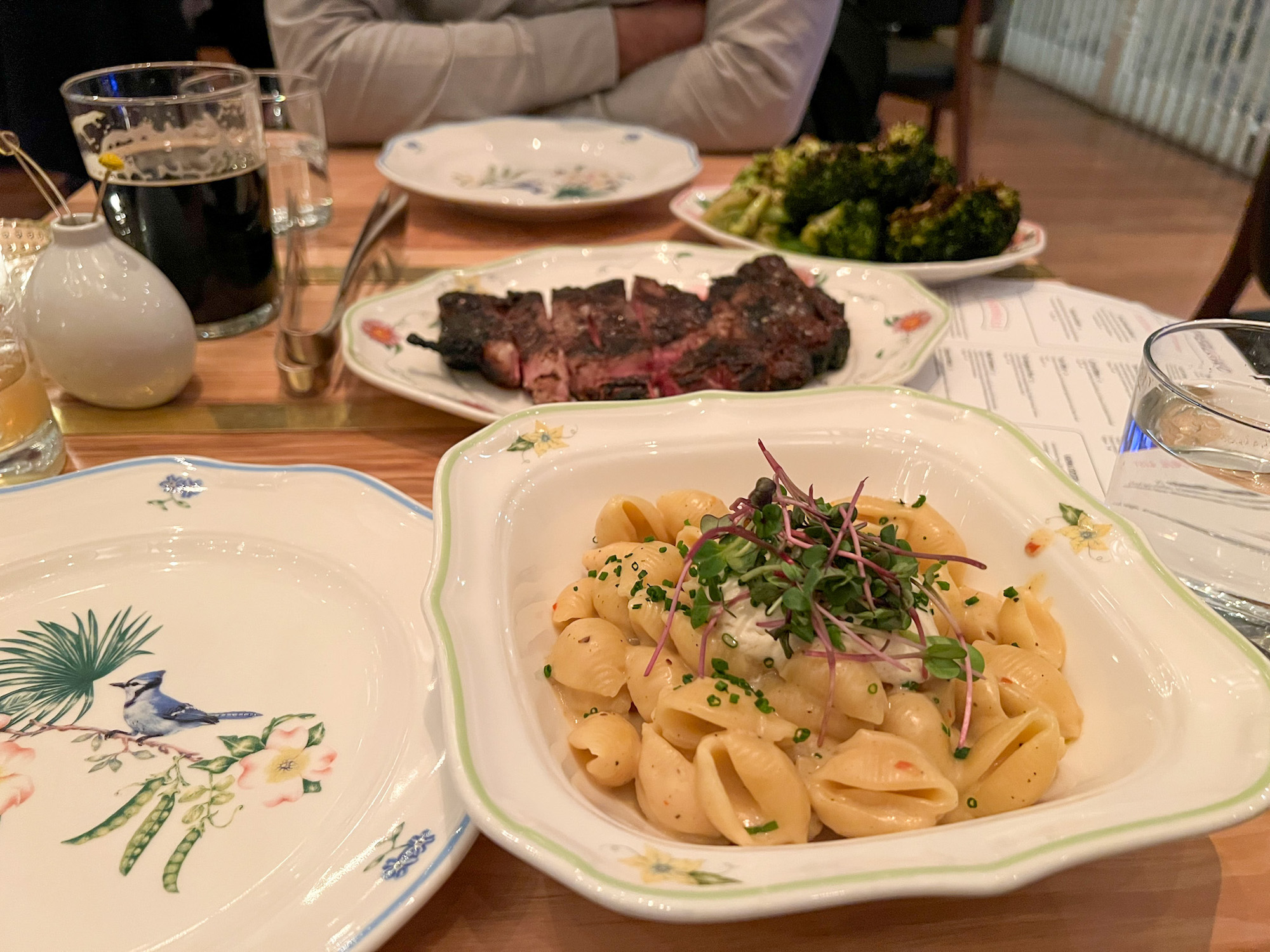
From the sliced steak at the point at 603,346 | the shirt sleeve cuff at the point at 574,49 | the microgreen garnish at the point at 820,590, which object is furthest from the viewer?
the shirt sleeve cuff at the point at 574,49

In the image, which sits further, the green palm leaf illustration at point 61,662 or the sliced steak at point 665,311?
the sliced steak at point 665,311

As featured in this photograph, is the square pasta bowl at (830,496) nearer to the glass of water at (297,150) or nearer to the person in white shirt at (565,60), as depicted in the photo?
the glass of water at (297,150)

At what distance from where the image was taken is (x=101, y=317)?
1.28 metres

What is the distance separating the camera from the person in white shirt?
8.55 feet

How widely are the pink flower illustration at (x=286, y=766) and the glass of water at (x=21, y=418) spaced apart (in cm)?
59

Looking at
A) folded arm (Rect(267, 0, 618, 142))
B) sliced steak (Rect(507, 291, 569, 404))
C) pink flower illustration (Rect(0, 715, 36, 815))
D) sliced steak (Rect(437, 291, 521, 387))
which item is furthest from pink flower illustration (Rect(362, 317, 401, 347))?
folded arm (Rect(267, 0, 618, 142))

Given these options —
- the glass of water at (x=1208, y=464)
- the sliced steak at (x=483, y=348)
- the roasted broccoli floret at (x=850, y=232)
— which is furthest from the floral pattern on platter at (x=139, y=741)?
the roasted broccoli floret at (x=850, y=232)

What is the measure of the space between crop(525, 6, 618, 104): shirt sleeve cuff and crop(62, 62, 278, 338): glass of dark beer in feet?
4.34

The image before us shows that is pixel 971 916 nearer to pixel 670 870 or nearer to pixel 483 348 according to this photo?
pixel 670 870

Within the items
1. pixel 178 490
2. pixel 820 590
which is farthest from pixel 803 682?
pixel 178 490

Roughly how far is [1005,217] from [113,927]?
198cm

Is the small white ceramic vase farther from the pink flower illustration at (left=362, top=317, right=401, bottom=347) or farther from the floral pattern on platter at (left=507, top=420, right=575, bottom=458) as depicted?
the floral pattern on platter at (left=507, top=420, right=575, bottom=458)

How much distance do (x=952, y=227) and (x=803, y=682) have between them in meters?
1.36

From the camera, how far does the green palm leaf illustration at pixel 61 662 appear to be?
857 mm
